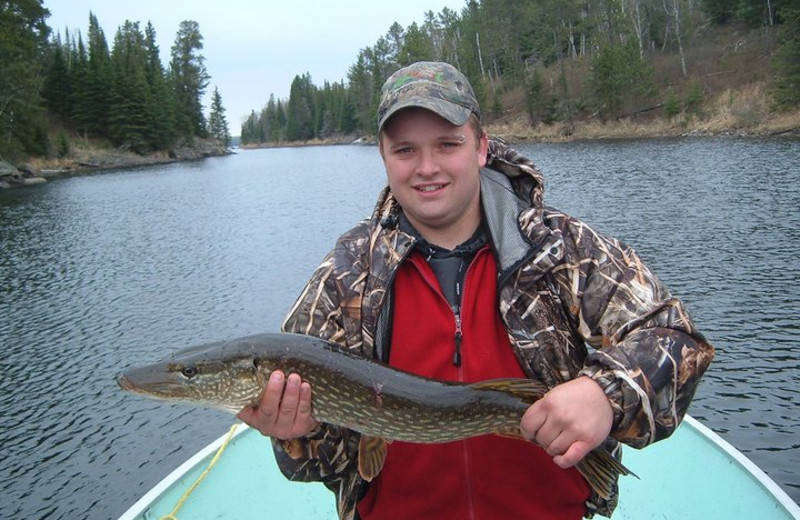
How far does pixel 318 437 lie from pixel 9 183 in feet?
146

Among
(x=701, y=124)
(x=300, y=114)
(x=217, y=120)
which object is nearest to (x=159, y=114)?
(x=217, y=120)

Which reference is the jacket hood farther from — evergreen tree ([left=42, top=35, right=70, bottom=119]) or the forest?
evergreen tree ([left=42, top=35, right=70, bottom=119])

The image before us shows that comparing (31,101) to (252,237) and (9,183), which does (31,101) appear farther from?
(252,237)

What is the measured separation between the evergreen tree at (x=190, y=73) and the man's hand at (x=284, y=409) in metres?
89.4

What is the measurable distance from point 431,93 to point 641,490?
338 cm

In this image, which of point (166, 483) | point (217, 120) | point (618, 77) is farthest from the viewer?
point (217, 120)

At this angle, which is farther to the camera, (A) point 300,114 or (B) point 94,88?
(A) point 300,114

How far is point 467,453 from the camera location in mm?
2184

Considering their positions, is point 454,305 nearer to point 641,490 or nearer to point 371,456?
point 371,456

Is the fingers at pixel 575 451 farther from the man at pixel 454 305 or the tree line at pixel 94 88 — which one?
the tree line at pixel 94 88

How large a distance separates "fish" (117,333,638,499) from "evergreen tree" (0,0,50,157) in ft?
160

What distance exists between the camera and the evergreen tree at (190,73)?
87.0 m

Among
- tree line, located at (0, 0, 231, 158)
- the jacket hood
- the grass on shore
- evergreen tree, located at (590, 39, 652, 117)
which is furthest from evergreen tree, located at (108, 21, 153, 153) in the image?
the jacket hood

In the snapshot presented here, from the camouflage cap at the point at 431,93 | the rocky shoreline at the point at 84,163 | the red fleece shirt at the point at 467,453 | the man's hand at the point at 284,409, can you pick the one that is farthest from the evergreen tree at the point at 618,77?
the man's hand at the point at 284,409
